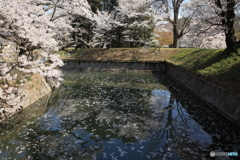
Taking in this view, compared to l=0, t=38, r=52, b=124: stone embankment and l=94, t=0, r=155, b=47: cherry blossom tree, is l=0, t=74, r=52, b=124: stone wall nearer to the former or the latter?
l=0, t=38, r=52, b=124: stone embankment

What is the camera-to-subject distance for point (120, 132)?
6.84m

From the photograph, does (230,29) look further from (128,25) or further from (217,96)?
(128,25)

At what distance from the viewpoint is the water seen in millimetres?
5516

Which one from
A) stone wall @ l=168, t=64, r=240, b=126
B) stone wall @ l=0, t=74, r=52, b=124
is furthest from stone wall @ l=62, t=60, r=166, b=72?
stone wall @ l=0, t=74, r=52, b=124

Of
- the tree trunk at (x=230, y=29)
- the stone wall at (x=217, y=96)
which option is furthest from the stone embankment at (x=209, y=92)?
the tree trunk at (x=230, y=29)

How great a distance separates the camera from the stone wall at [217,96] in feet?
24.0

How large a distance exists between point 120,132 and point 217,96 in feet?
18.2

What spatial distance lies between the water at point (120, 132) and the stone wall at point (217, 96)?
40 centimetres

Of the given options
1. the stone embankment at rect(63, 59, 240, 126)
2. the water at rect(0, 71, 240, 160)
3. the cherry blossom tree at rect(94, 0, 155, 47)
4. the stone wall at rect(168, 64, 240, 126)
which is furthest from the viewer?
the cherry blossom tree at rect(94, 0, 155, 47)

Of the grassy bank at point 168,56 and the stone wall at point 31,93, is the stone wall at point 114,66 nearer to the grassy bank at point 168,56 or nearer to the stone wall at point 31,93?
the grassy bank at point 168,56

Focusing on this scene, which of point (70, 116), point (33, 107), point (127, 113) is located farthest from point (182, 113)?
point (33, 107)

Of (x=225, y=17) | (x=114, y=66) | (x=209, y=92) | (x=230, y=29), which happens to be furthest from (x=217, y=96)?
(x=114, y=66)

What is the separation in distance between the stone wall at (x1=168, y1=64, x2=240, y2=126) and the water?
40 centimetres

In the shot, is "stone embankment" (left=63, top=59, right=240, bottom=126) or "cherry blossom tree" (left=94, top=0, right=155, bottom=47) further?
"cherry blossom tree" (left=94, top=0, right=155, bottom=47)
